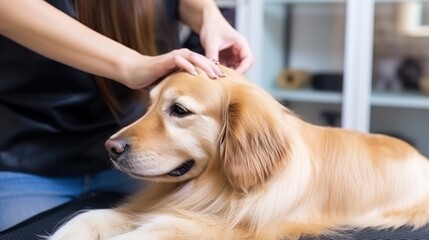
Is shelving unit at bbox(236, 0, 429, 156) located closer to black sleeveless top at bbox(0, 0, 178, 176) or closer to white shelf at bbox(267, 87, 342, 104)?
white shelf at bbox(267, 87, 342, 104)

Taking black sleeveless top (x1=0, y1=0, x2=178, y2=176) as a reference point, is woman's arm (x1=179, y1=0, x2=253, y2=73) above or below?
above

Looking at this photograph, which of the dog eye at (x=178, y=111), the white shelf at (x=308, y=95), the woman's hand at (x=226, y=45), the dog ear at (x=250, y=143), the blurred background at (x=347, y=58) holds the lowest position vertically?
the white shelf at (x=308, y=95)

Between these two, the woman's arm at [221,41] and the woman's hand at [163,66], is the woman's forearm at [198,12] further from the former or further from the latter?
the woman's hand at [163,66]

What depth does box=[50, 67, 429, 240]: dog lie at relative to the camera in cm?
92

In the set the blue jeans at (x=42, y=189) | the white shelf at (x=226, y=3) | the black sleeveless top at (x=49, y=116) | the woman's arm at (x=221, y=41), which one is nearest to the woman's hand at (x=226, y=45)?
the woman's arm at (x=221, y=41)

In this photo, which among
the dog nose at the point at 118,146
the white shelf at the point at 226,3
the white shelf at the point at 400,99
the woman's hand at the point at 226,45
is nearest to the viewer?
the dog nose at the point at 118,146

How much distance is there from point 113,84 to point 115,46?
296 mm

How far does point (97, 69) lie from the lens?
3.39 feet

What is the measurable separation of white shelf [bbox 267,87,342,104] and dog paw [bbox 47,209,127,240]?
149cm

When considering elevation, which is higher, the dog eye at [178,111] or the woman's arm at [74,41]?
the woman's arm at [74,41]

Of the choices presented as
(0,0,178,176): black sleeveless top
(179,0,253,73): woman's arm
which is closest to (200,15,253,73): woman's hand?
(179,0,253,73): woman's arm

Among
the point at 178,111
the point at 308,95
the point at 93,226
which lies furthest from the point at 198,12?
the point at 308,95

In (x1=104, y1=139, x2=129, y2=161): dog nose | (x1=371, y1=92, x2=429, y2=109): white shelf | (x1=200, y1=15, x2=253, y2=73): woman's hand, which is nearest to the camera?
(x1=104, y1=139, x2=129, y2=161): dog nose

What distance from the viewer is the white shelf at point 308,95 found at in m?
2.40
